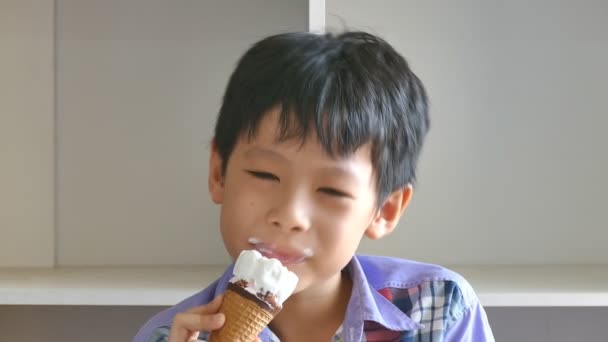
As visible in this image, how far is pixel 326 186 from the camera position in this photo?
978 millimetres

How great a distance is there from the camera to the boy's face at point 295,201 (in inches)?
37.8

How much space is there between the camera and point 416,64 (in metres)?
1.75

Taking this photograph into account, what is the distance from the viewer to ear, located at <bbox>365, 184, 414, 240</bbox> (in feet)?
3.65

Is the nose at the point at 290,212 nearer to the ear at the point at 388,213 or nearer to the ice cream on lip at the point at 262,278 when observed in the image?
the ice cream on lip at the point at 262,278

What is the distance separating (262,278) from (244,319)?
5cm

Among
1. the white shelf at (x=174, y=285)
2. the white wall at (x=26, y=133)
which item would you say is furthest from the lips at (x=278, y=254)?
the white wall at (x=26, y=133)

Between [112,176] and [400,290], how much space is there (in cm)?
78

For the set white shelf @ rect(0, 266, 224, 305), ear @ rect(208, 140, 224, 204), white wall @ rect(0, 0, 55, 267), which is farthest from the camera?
white wall @ rect(0, 0, 55, 267)

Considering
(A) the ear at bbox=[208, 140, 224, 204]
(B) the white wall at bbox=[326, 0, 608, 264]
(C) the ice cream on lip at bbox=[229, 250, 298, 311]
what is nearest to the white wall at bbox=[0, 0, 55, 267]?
(B) the white wall at bbox=[326, 0, 608, 264]

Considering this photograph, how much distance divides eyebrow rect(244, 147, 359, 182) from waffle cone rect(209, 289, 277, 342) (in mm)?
177

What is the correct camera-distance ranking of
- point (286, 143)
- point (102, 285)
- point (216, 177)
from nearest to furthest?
1. point (286, 143)
2. point (216, 177)
3. point (102, 285)

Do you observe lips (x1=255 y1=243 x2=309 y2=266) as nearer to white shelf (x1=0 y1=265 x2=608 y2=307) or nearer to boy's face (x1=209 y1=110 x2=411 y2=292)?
boy's face (x1=209 y1=110 x2=411 y2=292)

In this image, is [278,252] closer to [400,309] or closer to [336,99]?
[336,99]

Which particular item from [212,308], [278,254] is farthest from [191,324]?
[278,254]
